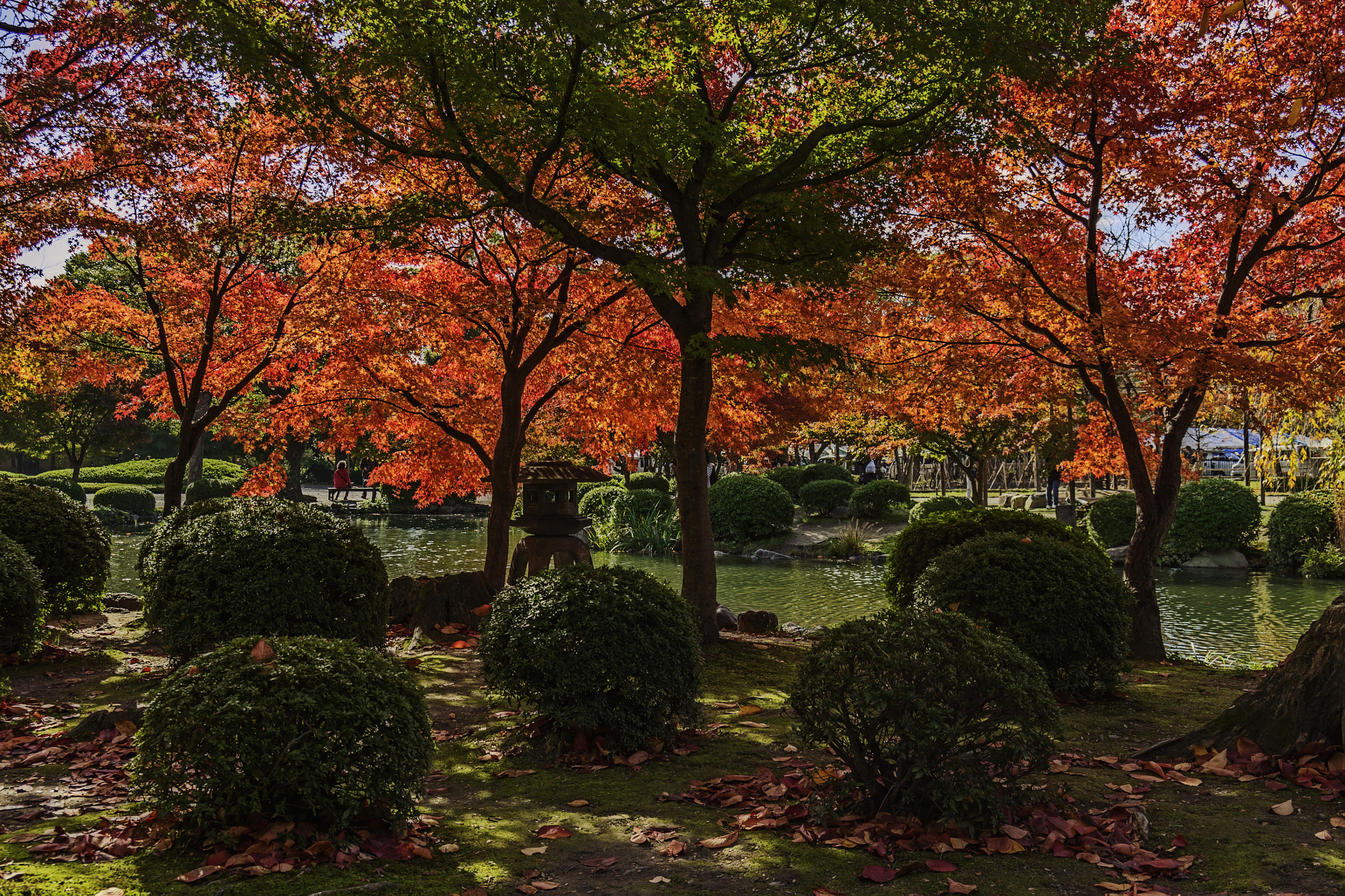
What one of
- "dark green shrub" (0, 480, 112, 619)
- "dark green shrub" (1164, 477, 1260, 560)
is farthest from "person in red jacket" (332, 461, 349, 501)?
"dark green shrub" (1164, 477, 1260, 560)

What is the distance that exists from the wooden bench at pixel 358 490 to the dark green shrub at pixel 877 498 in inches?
731

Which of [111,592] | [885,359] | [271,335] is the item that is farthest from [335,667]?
[111,592]

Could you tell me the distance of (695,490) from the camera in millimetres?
7828

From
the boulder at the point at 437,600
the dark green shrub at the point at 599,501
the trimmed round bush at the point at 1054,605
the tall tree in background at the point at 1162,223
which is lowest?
the boulder at the point at 437,600

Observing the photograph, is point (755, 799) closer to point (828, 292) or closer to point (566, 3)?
Result: point (566, 3)

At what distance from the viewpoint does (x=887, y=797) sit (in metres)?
3.80

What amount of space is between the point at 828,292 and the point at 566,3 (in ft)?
14.0

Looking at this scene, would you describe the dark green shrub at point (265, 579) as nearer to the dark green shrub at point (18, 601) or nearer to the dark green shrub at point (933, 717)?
the dark green shrub at point (18, 601)

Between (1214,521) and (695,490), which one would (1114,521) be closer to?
(1214,521)

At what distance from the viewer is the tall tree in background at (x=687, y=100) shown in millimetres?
6195

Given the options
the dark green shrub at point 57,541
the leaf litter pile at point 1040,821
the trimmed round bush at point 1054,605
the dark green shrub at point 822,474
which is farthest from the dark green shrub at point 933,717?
the dark green shrub at point 822,474

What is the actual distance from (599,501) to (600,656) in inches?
812

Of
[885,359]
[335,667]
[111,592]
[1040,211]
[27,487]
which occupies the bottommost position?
[111,592]

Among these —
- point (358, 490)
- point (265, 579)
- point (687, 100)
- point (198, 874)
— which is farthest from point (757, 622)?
point (358, 490)
